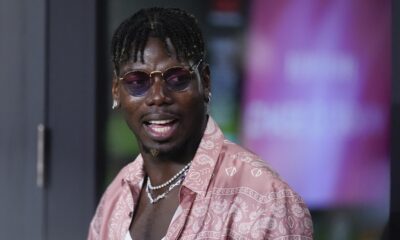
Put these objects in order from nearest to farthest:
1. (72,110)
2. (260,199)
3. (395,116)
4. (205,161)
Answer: (260,199)
(205,161)
(395,116)
(72,110)

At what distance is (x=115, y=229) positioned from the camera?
5.94 ft

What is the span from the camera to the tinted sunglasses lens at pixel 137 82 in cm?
162

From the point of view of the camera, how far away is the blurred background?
2910mm

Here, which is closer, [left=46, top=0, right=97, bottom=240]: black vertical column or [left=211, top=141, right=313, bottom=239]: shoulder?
[left=211, top=141, right=313, bottom=239]: shoulder

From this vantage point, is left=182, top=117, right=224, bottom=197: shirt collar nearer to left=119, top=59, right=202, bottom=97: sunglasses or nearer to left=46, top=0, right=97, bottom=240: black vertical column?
left=119, top=59, right=202, bottom=97: sunglasses

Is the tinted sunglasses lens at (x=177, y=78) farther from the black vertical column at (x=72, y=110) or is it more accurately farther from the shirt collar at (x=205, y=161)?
the black vertical column at (x=72, y=110)

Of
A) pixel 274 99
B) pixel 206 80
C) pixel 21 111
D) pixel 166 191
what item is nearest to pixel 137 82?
pixel 206 80

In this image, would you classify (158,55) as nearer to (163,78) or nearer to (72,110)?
(163,78)

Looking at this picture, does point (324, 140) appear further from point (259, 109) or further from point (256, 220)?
point (256, 220)

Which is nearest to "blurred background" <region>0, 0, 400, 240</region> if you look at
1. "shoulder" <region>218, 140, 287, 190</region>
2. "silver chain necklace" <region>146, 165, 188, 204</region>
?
"silver chain necklace" <region>146, 165, 188, 204</region>

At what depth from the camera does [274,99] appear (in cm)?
294

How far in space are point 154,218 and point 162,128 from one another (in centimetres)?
25

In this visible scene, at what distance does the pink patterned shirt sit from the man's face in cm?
8

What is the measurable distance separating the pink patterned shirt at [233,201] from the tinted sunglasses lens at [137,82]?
20cm
